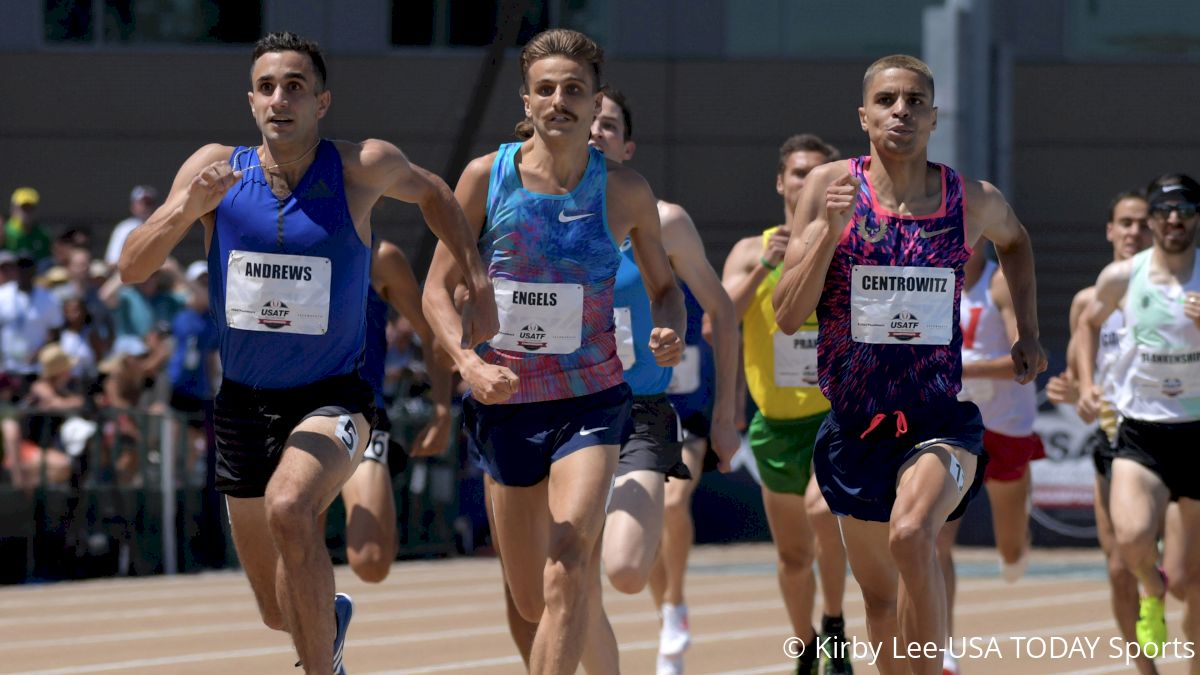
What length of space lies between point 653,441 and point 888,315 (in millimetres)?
1581

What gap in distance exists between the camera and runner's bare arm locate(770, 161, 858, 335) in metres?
6.68

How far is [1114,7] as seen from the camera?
2483 centimetres

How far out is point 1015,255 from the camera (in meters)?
7.35

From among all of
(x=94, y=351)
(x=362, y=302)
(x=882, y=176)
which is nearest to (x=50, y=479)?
(x=94, y=351)

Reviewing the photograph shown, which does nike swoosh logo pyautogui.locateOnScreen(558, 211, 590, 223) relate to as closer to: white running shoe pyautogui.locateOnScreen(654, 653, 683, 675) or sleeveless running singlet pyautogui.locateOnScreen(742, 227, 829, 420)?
sleeveless running singlet pyautogui.locateOnScreen(742, 227, 829, 420)

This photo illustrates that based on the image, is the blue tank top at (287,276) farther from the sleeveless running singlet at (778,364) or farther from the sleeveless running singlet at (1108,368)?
the sleeveless running singlet at (1108,368)

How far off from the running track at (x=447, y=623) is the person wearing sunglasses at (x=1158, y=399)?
990 mm

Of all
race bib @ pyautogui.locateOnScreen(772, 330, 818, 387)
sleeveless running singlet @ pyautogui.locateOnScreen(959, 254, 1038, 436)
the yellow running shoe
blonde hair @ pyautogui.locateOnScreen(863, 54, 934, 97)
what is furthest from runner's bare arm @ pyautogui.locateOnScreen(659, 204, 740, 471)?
the yellow running shoe

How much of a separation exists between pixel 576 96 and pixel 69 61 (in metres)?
18.0

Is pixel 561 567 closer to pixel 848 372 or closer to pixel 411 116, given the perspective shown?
pixel 848 372

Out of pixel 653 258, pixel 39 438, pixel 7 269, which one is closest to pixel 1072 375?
pixel 653 258

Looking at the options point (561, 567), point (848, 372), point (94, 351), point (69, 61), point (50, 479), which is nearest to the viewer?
point (561, 567)

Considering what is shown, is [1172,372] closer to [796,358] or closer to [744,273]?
[796,358]

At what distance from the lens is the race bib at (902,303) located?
6875mm
